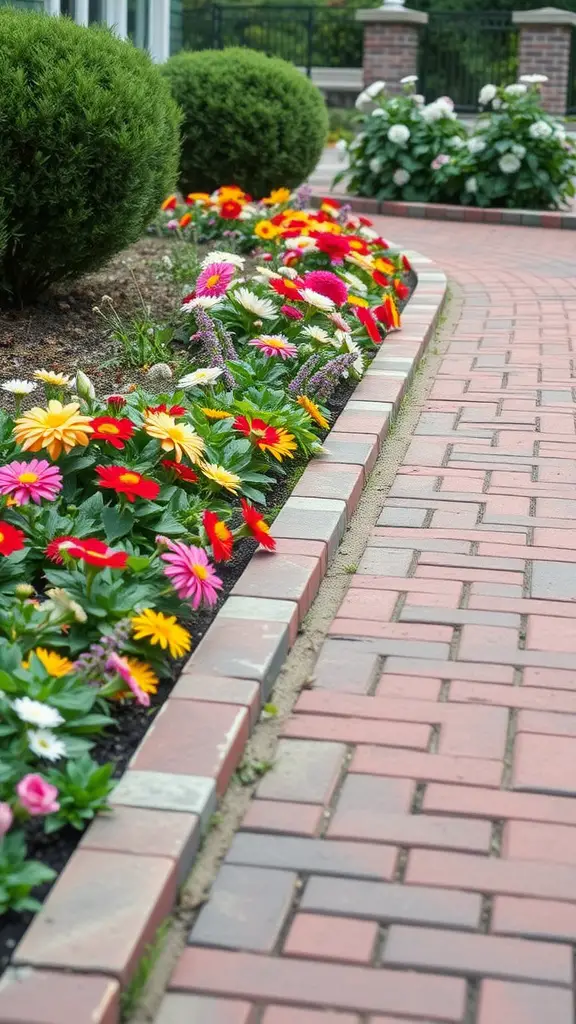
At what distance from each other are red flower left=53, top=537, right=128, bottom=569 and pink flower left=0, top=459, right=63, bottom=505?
294 mm

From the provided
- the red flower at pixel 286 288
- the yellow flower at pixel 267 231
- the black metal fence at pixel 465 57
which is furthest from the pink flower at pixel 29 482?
the black metal fence at pixel 465 57

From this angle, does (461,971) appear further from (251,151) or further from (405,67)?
(405,67)

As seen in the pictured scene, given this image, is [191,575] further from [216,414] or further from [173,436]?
[216,414]

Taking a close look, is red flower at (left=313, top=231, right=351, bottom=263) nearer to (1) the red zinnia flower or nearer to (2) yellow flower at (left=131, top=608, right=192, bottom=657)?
(1) the red zinnia flower

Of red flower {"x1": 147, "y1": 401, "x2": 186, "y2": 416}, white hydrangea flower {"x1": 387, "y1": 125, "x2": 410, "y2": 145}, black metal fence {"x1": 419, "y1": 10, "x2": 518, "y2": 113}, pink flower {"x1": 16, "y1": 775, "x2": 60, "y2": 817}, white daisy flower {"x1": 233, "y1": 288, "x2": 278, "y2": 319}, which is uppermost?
black metal fence {"x1": 419, "y1": 10, "x2": 518, "y2": 113}

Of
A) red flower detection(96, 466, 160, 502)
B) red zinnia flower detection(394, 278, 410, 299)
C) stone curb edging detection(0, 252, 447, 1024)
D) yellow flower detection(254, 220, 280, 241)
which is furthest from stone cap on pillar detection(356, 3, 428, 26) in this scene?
red flower detection(96, 466, 160, 502)

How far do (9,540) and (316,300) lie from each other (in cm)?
215

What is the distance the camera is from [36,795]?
76.4 inches

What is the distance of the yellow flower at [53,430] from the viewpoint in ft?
9.97

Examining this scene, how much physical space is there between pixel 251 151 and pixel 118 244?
13.1ft

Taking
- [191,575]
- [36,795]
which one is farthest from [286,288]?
[36,795]

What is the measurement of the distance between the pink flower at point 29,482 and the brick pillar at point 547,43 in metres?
16.5

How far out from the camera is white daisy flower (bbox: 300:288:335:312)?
4.52 m

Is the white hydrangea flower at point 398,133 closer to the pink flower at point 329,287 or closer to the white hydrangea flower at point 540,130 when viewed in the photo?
the white hydrangea flower at point 540,130
